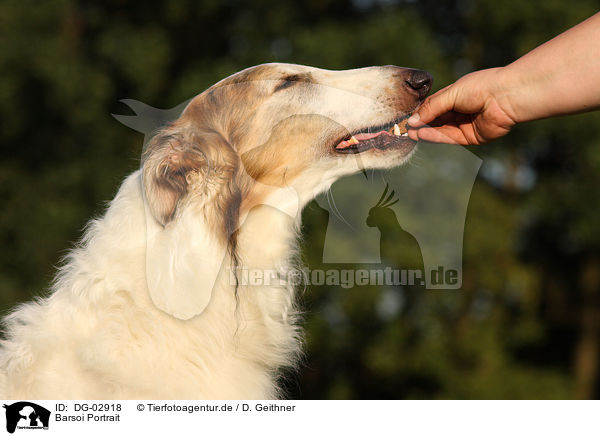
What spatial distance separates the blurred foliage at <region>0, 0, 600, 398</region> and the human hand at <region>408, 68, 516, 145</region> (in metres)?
7.37

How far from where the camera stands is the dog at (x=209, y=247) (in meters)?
3.23

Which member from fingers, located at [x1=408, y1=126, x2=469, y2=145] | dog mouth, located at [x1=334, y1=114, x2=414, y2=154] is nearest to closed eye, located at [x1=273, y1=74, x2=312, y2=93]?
dog mouth, located at [x1=334, y1=114, x2=414, y2=154]

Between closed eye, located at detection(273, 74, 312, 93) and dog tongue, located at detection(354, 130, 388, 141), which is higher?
closed eye, located at detection(273, 74, 312, 93)

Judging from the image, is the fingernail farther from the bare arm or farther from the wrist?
the wrist

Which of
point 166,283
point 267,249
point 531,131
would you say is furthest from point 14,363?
point 531,131

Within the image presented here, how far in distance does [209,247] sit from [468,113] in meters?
1.61

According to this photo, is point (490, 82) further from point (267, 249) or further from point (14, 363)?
point (14, 363)

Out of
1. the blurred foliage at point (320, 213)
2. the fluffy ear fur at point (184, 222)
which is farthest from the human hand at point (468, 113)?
the blurred foliage at point (320, 213)

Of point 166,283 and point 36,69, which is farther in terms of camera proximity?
point 36,69

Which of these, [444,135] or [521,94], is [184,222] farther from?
[521,94]

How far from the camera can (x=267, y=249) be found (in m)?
3.68

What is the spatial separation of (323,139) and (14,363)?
2.06 meters

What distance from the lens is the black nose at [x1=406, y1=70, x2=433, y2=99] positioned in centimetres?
375
